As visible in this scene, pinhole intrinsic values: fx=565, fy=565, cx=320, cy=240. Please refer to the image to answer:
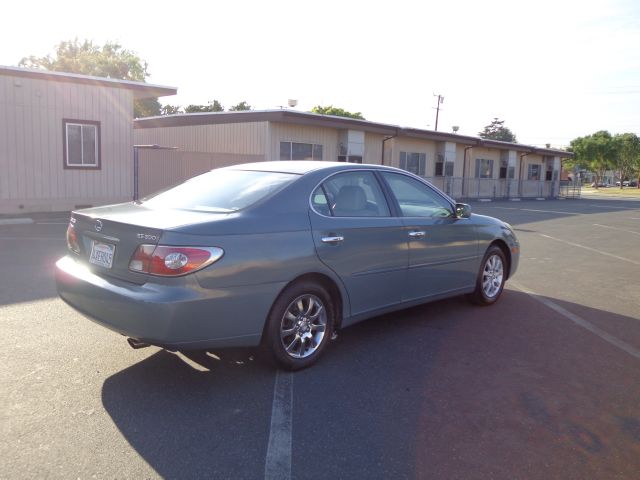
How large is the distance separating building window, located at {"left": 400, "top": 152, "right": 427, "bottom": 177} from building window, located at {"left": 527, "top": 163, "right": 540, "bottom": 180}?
1338 centimetres

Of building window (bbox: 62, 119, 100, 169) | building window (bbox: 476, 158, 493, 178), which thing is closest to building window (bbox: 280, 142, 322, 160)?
building window (bbox: 62, 119, 100, 169)

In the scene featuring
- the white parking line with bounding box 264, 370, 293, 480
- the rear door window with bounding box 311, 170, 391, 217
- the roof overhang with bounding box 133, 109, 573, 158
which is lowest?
the white parking line with bounding box 264, 370, 293, 480

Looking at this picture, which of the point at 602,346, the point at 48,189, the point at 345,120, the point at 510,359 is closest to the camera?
the point at 510,359

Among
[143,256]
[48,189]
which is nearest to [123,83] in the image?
[48,189]

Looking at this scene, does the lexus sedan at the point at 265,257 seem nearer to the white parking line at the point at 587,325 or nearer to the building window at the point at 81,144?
the white parking line at the point at 587,325

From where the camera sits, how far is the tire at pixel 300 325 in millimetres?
4023

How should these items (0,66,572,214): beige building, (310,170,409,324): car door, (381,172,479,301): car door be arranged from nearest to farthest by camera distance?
(310,170,409,324): car door → (381,172,479,301): car door → (0,66,572,214): beige building

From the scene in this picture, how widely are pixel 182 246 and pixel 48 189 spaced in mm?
14072

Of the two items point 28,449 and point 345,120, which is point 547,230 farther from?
point 28,449

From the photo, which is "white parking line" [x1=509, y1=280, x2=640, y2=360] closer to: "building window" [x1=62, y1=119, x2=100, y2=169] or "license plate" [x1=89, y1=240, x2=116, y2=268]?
"license plate" [x1=89, y1=240, x2=116, y2=268]

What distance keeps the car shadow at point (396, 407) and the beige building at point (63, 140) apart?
13.2 m

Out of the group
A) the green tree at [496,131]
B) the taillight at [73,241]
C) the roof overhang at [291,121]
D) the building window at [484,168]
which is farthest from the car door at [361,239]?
the green tree at [496,131]

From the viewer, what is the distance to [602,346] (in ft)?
16.7

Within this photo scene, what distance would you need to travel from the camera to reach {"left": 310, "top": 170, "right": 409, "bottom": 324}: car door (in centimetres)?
439
